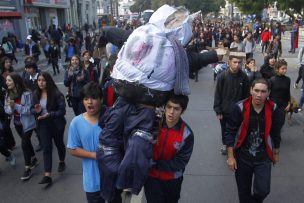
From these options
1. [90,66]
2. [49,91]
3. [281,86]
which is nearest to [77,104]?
[90,66]

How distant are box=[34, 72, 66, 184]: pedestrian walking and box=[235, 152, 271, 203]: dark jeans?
2.63 m

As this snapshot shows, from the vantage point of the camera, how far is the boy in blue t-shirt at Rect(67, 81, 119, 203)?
331 cm

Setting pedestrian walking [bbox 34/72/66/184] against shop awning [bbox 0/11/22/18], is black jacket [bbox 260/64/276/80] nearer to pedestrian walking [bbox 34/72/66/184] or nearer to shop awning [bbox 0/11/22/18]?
pedestrian walking [bbox 34/72/66/184]

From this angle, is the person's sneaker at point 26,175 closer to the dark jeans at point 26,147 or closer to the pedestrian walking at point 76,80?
the dark jeans at point 26,147

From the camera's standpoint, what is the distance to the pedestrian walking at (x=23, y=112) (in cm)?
521

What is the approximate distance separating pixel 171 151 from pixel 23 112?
3212mm

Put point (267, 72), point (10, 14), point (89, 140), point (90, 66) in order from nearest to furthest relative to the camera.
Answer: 1. point (89, 140)
2. point (267, 72)
3. point (90, 66)
4. point (10, 14)

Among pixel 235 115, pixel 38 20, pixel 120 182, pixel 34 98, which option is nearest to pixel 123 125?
pixel 120 182

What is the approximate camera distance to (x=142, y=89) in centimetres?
246

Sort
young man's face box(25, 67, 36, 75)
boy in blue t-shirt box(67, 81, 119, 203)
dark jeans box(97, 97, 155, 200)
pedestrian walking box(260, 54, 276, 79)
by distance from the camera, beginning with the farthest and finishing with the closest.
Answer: pedestrian walking box(260, 54, 276, 79) → young man's face box(25, 67, 36, 75) → boy in blue t-shirt box(67, 81, 119, 203) → dark jeans box(97, 97, 155, 200)

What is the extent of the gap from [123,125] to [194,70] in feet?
2.28

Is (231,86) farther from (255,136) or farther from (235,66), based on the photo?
(255,136)

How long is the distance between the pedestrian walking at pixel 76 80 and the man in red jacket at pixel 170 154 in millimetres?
3905

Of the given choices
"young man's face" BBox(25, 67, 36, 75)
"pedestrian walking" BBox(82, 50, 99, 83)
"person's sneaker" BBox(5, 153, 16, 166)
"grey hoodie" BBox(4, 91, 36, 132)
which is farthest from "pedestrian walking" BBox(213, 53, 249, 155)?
"young man's face" BBox(25, 67, 36, 75)
